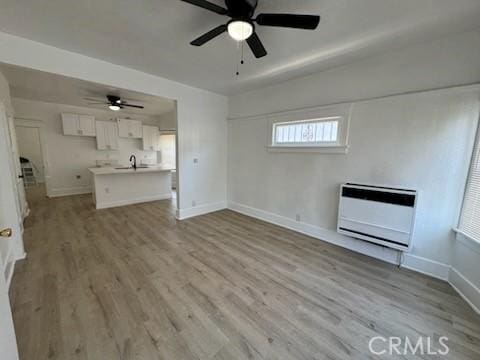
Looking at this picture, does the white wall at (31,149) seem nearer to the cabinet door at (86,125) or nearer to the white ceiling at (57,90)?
the cabinet door at (86,125)

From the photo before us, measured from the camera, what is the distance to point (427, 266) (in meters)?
2.33

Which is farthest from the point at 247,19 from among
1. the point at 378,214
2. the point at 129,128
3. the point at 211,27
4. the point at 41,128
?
the point at 41,128

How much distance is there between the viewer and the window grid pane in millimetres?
3015

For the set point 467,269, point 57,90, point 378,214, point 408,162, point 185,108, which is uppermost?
point 57,90

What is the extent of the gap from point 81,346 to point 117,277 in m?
0.81

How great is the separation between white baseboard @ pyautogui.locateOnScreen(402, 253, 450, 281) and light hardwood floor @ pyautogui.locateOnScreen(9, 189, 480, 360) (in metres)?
0.11

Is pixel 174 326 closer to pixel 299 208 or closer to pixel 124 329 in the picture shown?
pixel 124 329

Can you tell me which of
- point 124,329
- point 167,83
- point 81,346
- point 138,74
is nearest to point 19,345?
point 81,346

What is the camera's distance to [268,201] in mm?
3961

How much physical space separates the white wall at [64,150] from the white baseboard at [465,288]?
26.6 feet

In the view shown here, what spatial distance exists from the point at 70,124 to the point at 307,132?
21.1 ft

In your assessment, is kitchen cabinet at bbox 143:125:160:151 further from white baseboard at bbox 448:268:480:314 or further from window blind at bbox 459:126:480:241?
white baseboard at bbox 448:268:480:314

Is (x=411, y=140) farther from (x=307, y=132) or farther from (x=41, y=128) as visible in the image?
(x=41, y=128)

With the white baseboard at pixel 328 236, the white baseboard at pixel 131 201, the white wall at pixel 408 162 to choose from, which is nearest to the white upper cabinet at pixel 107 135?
the white baseboard at pixel 131 201
